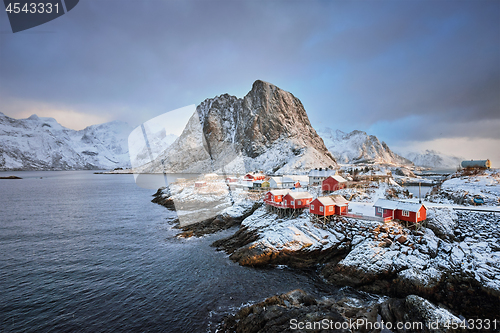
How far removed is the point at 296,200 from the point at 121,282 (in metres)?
27.2

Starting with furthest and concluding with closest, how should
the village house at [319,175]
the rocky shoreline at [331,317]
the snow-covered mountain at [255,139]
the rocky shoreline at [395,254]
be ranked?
1. the snow-covered mountain at [255,139]
2. the village house at [319,175]
3. the rocky shoreline at [395,254]
4. the rocky shoreline at [331,317]

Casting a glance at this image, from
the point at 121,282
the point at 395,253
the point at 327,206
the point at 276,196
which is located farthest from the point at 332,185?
the point at 121,282

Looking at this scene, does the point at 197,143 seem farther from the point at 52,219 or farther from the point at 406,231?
the point at 406,231

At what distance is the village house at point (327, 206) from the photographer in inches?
1272

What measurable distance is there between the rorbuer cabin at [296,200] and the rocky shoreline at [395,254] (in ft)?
7.35

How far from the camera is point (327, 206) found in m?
32.3

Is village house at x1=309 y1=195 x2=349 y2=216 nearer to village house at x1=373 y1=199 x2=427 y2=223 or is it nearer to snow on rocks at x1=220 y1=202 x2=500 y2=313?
snow on rocks at x1=220 y1=202 x2=500 y2=313

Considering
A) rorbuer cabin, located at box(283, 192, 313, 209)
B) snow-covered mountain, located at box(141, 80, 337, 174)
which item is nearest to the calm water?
rorbuer cabin, located at box(283, 192, 313, 209)

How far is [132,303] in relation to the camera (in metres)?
18.9

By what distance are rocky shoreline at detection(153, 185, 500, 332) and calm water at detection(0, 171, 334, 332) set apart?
2.85m

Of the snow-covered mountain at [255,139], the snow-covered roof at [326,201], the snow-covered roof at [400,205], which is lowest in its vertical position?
the snow-covered roof at [400,205]

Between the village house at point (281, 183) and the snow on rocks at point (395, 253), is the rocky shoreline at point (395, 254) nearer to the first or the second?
the snow on rocks at point (395, 253)

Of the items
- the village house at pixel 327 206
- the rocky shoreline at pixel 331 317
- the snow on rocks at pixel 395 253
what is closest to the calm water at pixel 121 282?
the rocky shoreline at pixel 331 317

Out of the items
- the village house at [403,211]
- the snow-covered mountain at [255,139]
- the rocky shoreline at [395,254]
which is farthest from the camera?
the snow-covered mountain at [255,139]
